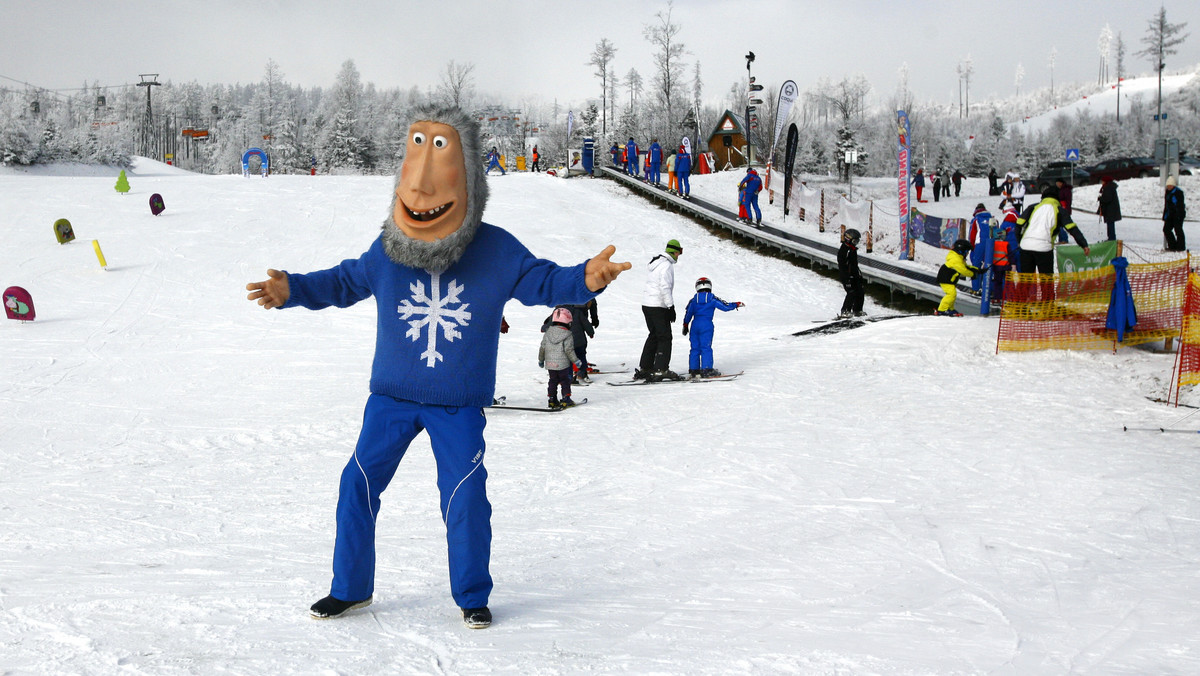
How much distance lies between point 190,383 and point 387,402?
9.07 metres

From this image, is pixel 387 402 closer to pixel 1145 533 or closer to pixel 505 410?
pixel 1145 533

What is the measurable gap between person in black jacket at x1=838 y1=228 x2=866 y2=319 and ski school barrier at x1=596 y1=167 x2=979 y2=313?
1.67 metres

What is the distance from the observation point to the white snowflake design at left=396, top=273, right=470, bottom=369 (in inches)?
141

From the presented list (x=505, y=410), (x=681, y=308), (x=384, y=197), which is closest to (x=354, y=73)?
(x=384, y=197)

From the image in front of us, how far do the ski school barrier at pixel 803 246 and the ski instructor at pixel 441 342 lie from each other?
41.6 feet

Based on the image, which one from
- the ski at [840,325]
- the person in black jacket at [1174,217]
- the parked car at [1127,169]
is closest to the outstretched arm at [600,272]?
the ski at [840,325]

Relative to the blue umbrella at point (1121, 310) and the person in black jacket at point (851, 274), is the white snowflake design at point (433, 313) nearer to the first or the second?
the blue umbrella at point (1121, 310)

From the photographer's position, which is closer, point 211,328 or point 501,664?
point 501,664

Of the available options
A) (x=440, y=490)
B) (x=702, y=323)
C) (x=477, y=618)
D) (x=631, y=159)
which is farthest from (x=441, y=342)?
(x=631, y=159)

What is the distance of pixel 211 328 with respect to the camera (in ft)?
50.0

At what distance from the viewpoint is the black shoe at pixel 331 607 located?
11.6 ft

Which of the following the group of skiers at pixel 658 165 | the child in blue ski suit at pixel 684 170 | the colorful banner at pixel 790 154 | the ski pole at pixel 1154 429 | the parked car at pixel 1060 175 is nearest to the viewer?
the ski pole at pixel 1154 429

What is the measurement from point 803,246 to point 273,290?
1938cm

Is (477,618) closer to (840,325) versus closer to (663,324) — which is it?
(663,324)
